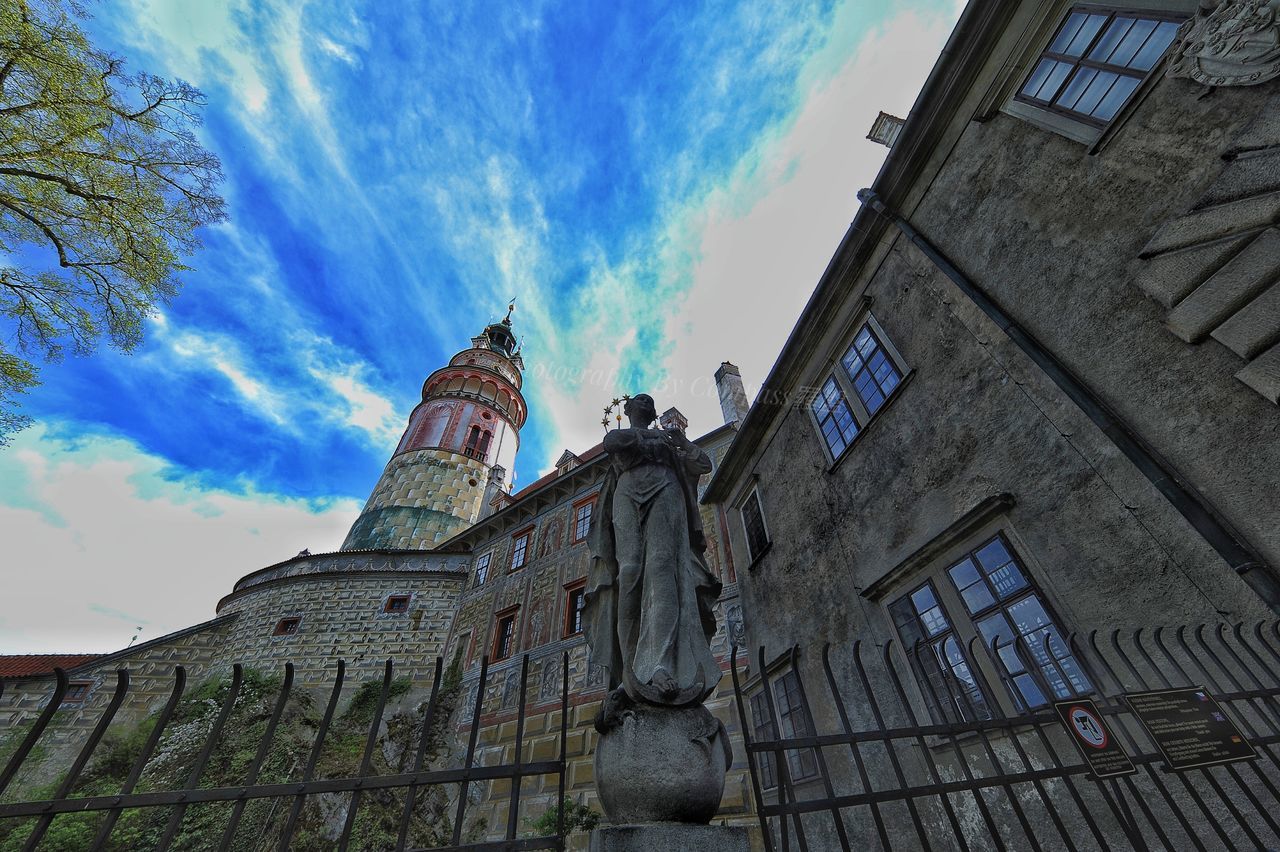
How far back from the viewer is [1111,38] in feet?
15.6

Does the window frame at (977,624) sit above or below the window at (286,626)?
below

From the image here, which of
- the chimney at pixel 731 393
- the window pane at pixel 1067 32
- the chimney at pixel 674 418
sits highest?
the chimney at pixel 674 418

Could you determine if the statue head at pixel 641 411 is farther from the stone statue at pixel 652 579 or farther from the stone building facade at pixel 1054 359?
the stone building facade at pixel 1054 359

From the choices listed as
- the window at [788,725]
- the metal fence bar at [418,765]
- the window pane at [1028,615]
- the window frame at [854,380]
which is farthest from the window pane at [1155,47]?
the window at [788,725]

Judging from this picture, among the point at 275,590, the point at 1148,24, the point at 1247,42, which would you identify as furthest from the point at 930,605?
the point at 275,590

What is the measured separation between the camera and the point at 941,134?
6430mm

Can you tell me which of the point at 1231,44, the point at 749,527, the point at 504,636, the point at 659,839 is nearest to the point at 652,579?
the point at 659,839

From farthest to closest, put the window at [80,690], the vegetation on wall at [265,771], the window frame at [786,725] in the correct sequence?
1. the window at [80,690]
2. the vegetation on wall at [265,771]
3. the window frame at [786,725]

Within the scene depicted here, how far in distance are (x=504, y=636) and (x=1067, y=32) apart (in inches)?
651

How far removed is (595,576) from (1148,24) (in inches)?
253

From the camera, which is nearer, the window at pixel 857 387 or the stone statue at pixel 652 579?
the stone statue at pixel 652 579

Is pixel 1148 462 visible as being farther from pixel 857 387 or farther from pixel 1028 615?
pixel 857 387

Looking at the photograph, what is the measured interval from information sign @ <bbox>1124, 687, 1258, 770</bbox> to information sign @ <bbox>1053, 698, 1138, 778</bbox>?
0.16 meters

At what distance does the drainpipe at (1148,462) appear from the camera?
3.23 m
